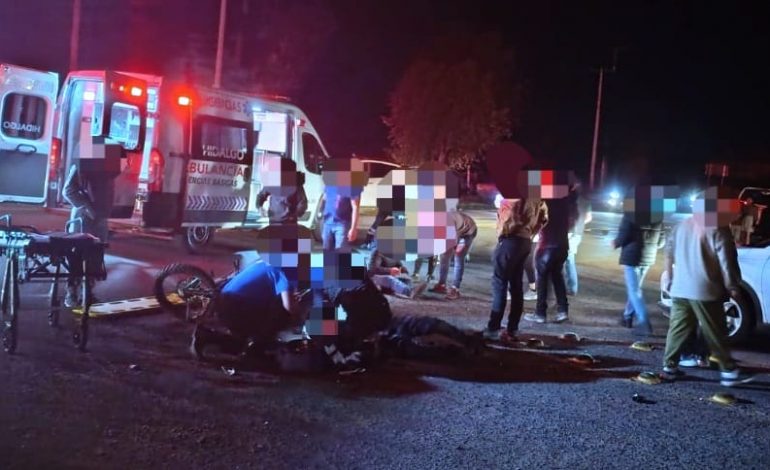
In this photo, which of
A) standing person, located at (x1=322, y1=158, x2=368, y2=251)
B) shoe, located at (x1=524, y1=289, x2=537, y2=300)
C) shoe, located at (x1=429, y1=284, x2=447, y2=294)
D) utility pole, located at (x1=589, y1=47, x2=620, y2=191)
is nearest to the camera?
standing person, located at (x1=322, y1=158, x2=368, y2=251)

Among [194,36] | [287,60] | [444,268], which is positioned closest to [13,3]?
[194,36]

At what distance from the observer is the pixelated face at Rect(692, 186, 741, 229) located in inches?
→ 254

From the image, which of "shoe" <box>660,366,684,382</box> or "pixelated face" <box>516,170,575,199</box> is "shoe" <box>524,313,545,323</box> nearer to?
"pixelated face" <box>516,170,575,199</box>

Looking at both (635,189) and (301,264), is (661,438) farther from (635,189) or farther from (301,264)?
(635,189)

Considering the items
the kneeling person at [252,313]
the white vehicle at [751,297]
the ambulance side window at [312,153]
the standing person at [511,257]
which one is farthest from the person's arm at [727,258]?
the ambulance side window at [312,153]

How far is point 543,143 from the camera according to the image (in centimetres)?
5341

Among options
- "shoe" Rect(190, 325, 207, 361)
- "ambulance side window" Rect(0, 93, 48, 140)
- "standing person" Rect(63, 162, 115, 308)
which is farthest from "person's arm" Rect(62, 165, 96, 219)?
"ambulance side window" Rect(0, 93, 48, 140)

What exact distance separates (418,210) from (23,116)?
7.12m

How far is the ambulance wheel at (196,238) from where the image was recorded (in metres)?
12.7

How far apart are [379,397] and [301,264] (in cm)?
120

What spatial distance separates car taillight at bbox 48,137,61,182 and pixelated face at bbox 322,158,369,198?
571 centimetres

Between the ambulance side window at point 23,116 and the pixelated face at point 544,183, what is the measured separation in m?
8.37

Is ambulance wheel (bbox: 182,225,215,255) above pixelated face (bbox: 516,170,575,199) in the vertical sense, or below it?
below

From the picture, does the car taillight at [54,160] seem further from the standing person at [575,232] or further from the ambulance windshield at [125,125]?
the standing person at [575,232]
